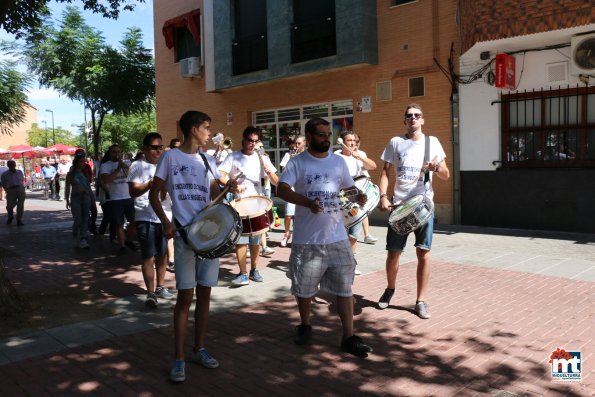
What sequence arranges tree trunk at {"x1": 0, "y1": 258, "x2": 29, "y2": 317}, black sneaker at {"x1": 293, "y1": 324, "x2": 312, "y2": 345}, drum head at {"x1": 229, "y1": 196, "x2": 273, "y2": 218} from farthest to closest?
drum head at {"x1": 229, "y1": 196, "x2": 273, "y2": 218}
tree trunk at {"x1": 0, "y1": 258, "x2": 29, "y2": 317}
black sneaker at {"x1": 293, "y1": 324, "x2": 312, "y2": 345}

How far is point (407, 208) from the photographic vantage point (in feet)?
16.2

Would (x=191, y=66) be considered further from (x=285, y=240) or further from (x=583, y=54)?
(x=583, y=54)

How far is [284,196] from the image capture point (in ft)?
13.6

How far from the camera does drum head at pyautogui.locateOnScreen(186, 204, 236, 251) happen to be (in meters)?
3.78

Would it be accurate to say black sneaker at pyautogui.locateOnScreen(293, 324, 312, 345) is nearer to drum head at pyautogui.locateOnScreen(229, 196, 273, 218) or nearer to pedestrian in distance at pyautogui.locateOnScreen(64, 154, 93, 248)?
drum head at pyautogui.locateOnScreen(229, 196, 273, 218)

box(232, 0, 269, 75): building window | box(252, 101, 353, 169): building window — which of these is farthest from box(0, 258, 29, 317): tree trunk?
box(232, 0, 269, 75): building window

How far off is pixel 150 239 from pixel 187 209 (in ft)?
6.72

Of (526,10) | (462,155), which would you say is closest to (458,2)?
(526,10)

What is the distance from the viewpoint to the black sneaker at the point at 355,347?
13.7 ft

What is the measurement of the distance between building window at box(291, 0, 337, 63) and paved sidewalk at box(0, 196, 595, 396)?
7831 mm

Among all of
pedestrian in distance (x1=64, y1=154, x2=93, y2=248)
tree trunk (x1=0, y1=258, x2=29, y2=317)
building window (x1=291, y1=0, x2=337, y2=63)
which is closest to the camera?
tree trunk (x1=0, y1=258, x2=29, y2=317)

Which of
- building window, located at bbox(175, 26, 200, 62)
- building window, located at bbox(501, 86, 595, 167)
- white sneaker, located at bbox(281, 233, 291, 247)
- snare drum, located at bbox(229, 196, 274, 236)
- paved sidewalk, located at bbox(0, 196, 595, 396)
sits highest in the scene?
building window, located at bbox(175, 26, 200, 62)

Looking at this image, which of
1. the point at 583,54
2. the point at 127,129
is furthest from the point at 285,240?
the point at 127,129

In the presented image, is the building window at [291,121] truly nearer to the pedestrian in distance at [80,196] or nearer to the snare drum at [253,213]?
the pedestrian in distance at [80,196]
